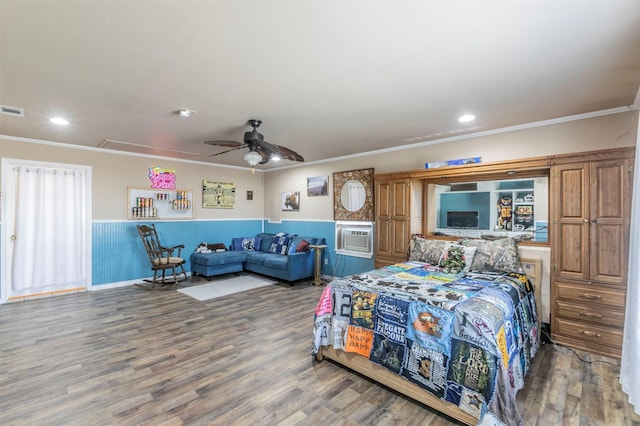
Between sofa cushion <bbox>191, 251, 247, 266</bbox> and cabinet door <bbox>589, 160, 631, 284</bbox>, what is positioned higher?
cabinet door <bbox>589, 160, 631, 284</bbox>

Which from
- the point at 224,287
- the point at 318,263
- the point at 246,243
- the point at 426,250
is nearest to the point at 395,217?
the point at 426,250

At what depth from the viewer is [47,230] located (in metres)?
4.80

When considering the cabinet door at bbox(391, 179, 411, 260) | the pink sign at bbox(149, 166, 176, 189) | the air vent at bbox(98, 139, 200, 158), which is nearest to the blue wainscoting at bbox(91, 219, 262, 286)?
the pink sign at bbox(149, 166, 176, 189)

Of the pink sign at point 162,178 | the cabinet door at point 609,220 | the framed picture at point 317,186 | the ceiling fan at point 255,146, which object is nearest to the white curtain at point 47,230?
the pink sign at point 162,178

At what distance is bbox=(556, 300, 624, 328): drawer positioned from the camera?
2.80m

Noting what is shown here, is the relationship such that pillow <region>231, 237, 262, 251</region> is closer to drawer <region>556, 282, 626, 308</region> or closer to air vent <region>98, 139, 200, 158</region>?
air vent <region>98, 139, 200, 158</region>

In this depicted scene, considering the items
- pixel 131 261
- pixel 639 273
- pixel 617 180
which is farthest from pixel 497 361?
pixel 131 261

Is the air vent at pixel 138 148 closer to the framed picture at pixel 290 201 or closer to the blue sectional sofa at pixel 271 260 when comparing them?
the blue sectional sofa at pixel 271 260

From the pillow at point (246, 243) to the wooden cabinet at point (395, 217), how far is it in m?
3.28

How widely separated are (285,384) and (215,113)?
2.84 meters

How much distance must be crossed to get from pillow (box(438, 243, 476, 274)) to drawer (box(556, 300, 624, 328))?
94cm

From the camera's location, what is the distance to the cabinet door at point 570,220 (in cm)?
296

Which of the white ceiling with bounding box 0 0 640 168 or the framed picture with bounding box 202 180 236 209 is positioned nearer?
the white ceiling with bounding box 0 0 640 168

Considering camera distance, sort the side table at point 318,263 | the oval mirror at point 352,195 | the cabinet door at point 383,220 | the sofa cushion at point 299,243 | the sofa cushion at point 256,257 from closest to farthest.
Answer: the cabinet door at point 383,220 < the oval mirror at point 352,195 < the side table at point 318,263 < the sofa cushion at point 299,243 < the sofa cushion at point 256,257
